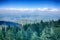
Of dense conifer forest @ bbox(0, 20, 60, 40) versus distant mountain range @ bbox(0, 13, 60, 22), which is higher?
distant mountain range @ bbox(0, 13, 60, 22)

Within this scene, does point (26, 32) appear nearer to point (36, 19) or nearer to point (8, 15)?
point (36, 19)

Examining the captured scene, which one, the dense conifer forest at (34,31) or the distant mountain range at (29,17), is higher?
the distant mountain range at (29,17)

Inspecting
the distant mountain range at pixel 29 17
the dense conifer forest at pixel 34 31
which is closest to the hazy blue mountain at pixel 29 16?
the distant mountain range at pixel 29 17

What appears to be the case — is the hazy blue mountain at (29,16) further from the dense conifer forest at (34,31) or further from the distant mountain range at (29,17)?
the dense conifer forest at (34,31)

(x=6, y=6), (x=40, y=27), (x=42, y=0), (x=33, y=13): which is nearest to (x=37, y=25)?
(x=40, y=27)

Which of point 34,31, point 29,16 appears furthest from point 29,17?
point 34,31

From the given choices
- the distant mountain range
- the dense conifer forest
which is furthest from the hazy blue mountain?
the dense conifer forest

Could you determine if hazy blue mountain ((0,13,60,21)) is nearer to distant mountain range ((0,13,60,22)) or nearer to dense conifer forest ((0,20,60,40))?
distant mountain range ((0,13,60,22))

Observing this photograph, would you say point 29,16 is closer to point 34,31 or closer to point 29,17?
point 29,17
